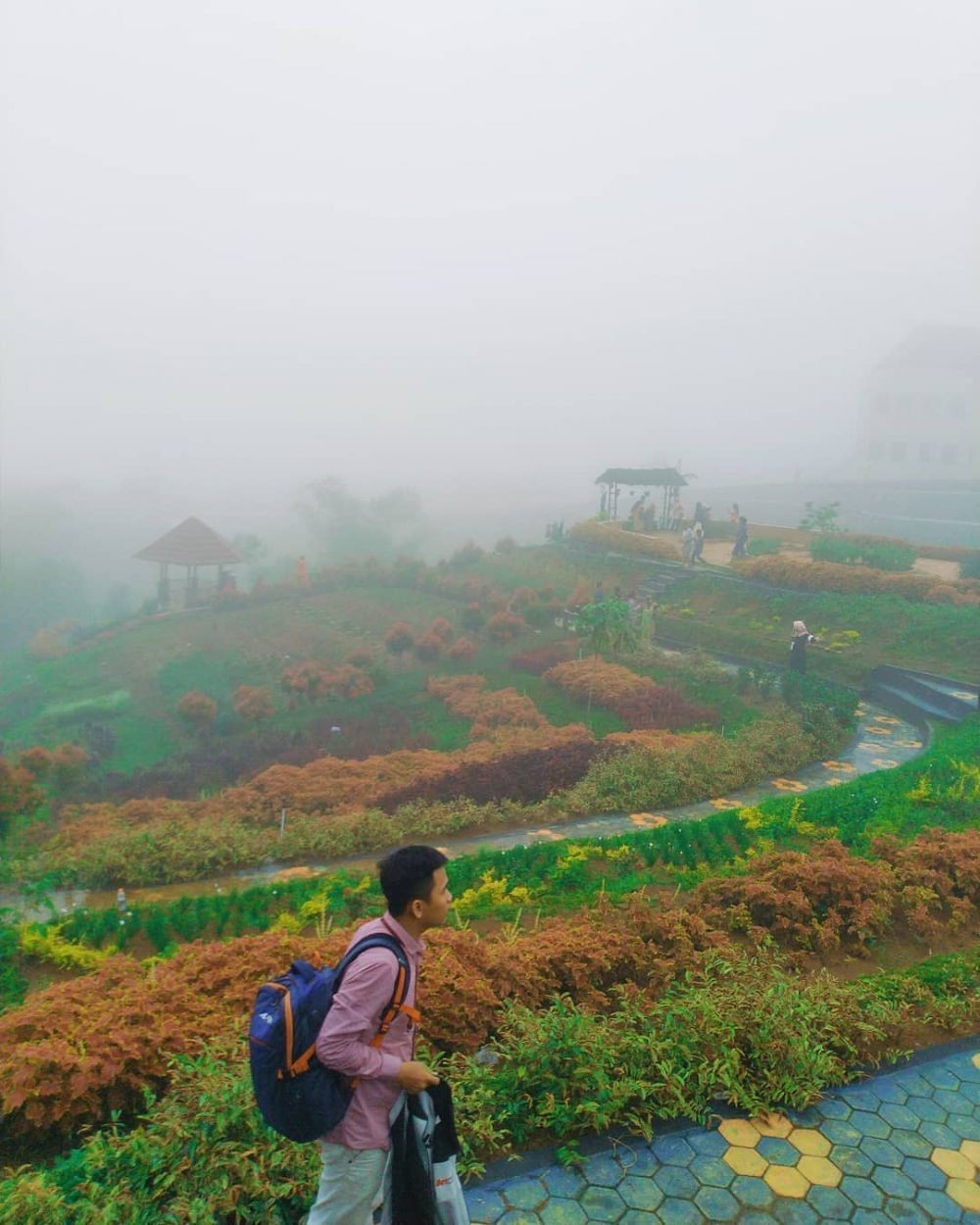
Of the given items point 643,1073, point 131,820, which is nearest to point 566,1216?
point 643,1073

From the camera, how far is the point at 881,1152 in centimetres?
335

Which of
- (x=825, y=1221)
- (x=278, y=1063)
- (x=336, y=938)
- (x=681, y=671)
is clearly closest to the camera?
(x=278, y=1063)

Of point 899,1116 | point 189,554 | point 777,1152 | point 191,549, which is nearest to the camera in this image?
point 777,1152

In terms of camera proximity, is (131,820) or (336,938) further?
(131,820)

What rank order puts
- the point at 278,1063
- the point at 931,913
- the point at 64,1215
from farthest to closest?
the point at 931,913 < the point at 64,1215 < the point at 278,1063

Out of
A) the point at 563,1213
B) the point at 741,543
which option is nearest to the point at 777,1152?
the point at 563,1213

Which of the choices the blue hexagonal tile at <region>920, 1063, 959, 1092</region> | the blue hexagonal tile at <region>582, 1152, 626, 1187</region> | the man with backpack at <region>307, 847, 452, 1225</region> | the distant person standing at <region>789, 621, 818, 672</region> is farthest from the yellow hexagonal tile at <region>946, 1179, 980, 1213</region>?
the distant person standing at <region>789, 621, 818, 672</region>

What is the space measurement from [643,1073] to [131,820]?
820 centimetres

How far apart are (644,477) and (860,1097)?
27002 mm

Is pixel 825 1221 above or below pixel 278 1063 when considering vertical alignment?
below

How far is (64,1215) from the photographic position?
2.73 m

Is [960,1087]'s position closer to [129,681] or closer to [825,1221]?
[825,1221]

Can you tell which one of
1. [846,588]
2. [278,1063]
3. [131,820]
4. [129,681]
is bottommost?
[129,681]

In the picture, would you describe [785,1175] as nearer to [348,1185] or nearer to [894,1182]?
[894,1182]
